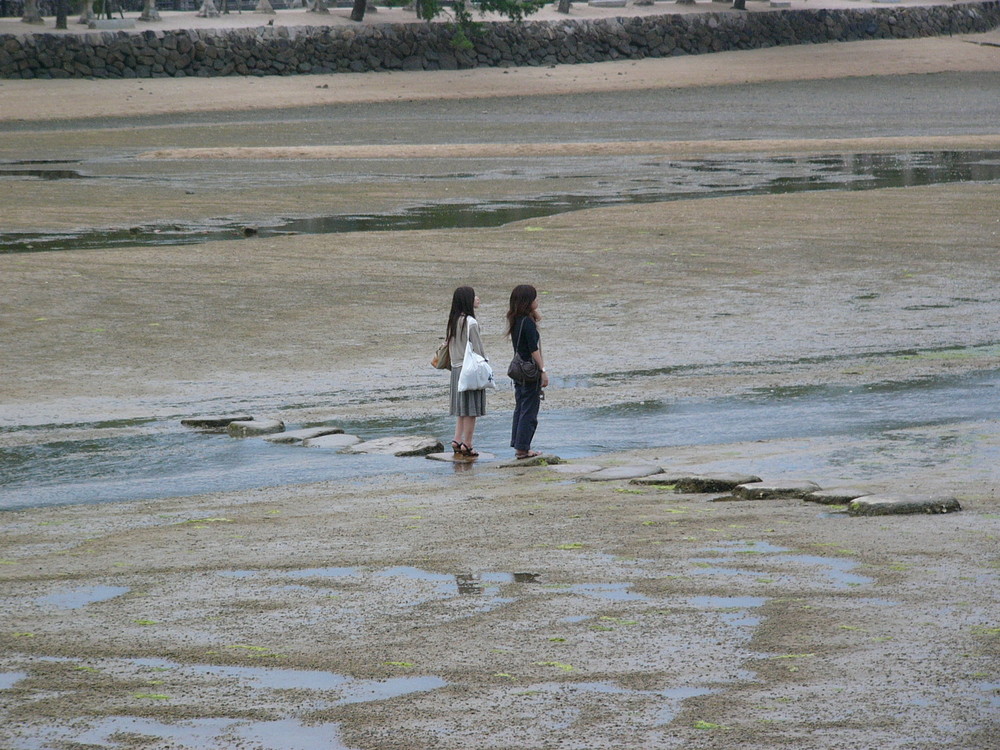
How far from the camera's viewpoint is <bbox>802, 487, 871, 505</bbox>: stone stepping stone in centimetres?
855

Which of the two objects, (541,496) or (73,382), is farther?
(73,382)


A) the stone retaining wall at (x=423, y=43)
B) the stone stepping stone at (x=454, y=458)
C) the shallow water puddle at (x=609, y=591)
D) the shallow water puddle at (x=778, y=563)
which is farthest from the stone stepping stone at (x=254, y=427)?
the stone retaining wall at (x=423, y=43)

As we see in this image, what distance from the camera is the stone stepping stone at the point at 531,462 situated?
10281 mm

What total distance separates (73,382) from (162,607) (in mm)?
7018

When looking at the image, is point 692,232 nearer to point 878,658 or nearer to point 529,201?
point 529,201

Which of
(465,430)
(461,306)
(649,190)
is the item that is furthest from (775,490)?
(649,190)

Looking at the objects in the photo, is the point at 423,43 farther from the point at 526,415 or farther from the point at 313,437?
the point at 526,415

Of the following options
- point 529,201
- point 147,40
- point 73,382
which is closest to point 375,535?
point 73,382

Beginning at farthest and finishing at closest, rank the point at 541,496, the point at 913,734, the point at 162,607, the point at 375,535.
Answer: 1. the point at 541,496
2. the point at 375,535
3. the point at 162,607
4. the point at 913,734

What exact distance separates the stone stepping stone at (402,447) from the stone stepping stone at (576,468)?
3.63 feet

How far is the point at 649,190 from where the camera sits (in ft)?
95.6

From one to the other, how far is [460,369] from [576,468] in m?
1.39

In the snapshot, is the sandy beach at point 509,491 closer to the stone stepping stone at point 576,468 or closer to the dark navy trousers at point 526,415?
the stone stepping stone at point 576,468

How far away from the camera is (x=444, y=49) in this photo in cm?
6700
